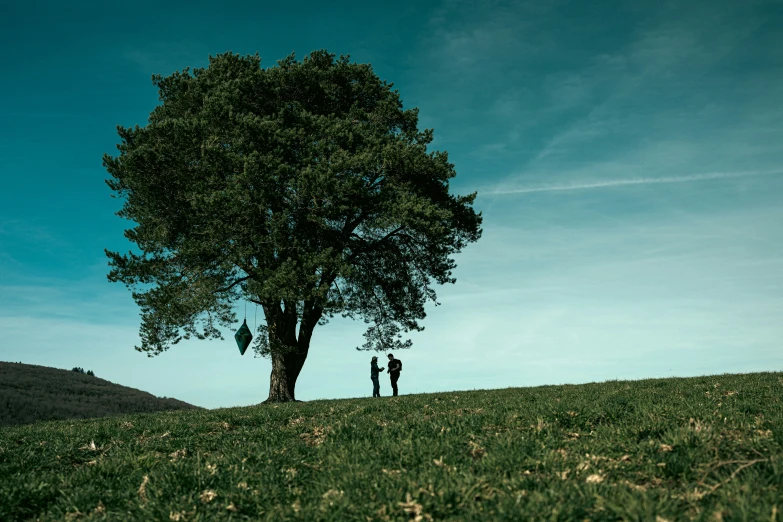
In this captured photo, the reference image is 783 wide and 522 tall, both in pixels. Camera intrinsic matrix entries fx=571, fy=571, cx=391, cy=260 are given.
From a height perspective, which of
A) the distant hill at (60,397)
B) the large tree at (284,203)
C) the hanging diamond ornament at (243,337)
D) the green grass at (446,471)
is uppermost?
the large tree at (284,203)

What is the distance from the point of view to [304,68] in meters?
27.5

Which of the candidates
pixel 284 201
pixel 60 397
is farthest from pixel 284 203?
pixel 60 397

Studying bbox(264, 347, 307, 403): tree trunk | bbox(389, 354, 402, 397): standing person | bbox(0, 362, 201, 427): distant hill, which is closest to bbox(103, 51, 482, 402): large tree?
bbox(264, 347, 307, 403): tree trunk

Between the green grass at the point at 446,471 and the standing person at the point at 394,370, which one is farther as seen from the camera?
the standing person at the point at 394,370

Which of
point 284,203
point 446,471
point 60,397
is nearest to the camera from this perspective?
point 446,471

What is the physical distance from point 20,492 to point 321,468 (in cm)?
363

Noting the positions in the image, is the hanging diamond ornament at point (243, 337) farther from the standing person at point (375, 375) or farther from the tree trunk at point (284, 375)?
the standing person at point (375, 375)

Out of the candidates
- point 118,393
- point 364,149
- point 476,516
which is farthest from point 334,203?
point 118,393

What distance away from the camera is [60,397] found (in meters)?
32.5

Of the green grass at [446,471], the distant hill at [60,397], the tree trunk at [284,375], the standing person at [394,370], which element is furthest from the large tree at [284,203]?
the green grass at [446,471]

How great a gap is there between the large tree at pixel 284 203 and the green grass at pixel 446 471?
547 inches

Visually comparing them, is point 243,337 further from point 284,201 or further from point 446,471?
point 446,471

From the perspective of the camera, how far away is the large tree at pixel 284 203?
23.5 metres

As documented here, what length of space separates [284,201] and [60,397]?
756 inches
